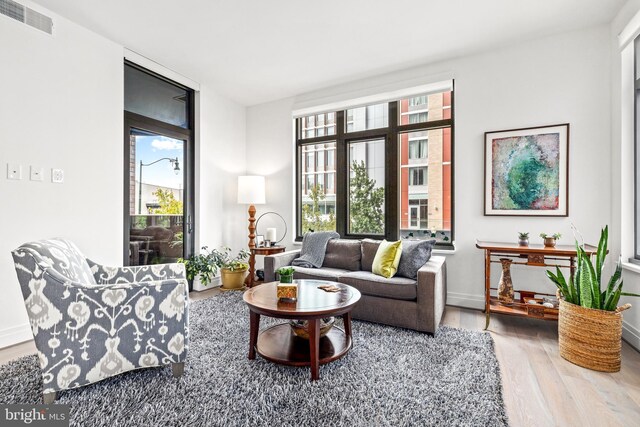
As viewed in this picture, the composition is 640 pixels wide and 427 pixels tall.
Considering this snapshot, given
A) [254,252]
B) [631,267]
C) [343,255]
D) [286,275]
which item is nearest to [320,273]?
[343,255]

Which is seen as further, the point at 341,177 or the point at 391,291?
the point at 341,177

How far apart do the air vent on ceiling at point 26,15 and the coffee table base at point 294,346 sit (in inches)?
122

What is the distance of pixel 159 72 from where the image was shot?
358 centimetres

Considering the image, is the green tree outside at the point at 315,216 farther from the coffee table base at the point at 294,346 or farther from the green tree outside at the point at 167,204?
the coffee table base at the point at 294,346

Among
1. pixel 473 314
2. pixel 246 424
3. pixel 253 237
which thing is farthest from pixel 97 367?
pixel 473 314

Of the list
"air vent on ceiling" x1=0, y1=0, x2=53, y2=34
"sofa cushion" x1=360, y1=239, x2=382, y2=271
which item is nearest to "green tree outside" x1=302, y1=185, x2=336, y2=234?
"sofa cushion" x1=360, y1=239, x2=382, y2=271

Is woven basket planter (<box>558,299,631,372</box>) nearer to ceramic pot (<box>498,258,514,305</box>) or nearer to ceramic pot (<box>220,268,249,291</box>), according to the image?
ceramic pot (<box>498,258,514,305</box>)

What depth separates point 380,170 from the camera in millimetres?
3949

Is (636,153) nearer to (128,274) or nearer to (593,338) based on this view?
(593,338)

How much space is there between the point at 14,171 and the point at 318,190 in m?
3.10

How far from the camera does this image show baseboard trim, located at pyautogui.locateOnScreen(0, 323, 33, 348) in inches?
94.4

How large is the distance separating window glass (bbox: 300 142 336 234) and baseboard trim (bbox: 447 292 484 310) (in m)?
1.68

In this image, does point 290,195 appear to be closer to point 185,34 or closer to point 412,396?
point 185,34

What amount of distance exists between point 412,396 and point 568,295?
1485mm
